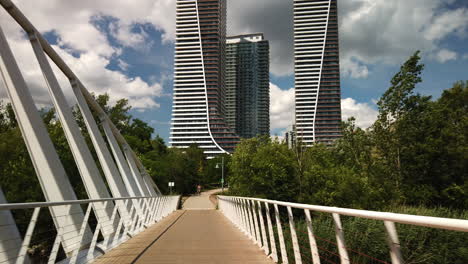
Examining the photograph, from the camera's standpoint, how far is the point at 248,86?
18375cm

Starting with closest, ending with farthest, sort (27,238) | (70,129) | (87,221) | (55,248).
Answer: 1. (27,238)
2. (55,248)
3. (87,221)
4. (70,129)

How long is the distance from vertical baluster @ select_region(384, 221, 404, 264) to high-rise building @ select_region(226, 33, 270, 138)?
582ft

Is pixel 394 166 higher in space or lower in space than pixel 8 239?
higher

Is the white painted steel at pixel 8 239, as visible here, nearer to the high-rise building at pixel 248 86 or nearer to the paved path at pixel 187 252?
the paved path at pixel 187 252

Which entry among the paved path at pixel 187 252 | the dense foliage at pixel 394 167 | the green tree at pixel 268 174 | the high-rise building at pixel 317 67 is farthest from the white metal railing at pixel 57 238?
the high-rise building at pixel 317 67

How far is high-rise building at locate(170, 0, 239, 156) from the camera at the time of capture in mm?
129750

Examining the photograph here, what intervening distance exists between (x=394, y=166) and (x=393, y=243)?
3389 centimetres

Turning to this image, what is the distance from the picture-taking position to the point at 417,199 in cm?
2933

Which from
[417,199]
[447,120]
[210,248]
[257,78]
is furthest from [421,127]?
[257,78]

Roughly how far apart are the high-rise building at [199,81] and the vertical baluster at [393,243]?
12507 cm

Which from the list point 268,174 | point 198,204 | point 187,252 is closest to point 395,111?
point 268,174

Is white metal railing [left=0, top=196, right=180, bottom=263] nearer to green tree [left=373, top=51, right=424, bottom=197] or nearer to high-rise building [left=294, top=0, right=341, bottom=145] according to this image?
green tree [left=373, top=51, right=424, bottom=197]

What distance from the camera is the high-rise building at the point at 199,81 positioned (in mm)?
129750

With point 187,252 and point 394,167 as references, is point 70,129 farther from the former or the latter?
point 394,167
